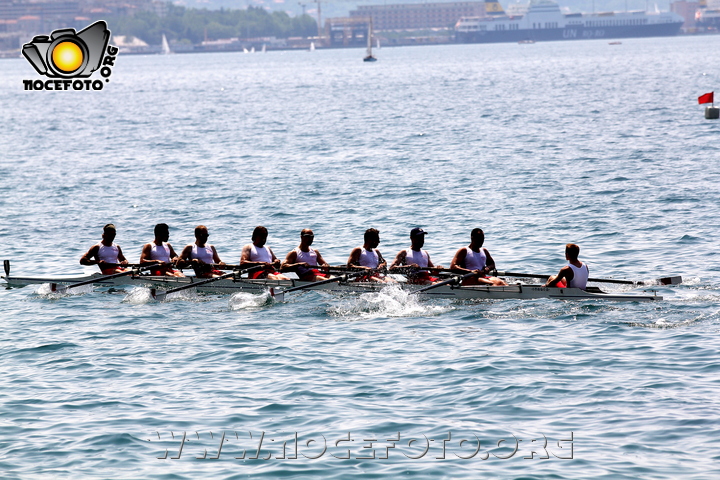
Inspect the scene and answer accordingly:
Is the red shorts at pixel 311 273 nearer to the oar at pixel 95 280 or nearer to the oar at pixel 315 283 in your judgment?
the oar at pixel 315 283

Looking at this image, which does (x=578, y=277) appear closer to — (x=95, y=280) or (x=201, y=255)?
(x=201, y=255)

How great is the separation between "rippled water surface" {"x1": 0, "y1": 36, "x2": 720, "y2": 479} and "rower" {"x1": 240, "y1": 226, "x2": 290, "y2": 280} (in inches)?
39.3

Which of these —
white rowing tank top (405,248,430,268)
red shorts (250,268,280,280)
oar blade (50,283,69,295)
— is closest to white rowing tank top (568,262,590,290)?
white rowing tank top (405,248,430,268)

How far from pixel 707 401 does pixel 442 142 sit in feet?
147

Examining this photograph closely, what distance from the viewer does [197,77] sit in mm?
157750

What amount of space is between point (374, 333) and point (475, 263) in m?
3.65

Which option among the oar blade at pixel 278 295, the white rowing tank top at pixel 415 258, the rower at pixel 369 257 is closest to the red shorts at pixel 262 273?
the oar blade at pixel 278 295

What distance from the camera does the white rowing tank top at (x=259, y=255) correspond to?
23234mm

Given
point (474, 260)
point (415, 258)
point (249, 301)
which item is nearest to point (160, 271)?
point (249, 301)

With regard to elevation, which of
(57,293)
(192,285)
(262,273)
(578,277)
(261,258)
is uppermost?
(261,258)

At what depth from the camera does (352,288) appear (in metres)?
22.1

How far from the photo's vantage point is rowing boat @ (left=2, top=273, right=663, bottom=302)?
67.3 ft

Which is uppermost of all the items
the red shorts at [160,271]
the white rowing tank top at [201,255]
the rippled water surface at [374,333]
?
the white rowing tank top at [201,255]

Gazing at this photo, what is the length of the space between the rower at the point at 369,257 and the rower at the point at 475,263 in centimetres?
177
